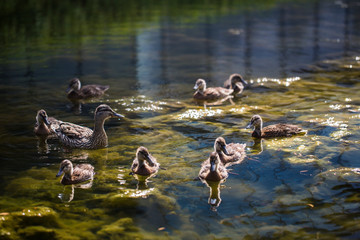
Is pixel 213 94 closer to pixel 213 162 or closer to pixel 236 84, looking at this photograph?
pixel 236 84

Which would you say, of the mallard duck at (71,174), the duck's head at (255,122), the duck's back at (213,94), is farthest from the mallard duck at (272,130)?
the mallard duck at (71,174)

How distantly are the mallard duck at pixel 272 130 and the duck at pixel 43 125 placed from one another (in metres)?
3.62

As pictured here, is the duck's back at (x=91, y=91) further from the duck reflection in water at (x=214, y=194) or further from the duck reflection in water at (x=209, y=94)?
the duck reflection in water at (x=214, y=194)

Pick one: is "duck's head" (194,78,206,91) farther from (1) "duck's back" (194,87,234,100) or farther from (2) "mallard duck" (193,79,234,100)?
(1) "duck's back" (194,87,234,100)

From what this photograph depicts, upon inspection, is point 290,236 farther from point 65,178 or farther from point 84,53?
point 84,53

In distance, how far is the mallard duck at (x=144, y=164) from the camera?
287 inches

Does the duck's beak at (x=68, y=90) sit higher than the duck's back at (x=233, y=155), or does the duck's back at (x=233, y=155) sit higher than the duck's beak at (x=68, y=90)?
the duck's beak at (x=68, y=90)

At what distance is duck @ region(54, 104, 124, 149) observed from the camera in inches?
340

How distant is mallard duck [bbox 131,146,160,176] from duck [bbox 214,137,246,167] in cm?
106

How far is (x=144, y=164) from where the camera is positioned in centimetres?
738

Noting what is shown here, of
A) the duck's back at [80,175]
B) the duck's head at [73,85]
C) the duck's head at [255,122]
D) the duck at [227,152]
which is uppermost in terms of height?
the duck's head at [73,85]

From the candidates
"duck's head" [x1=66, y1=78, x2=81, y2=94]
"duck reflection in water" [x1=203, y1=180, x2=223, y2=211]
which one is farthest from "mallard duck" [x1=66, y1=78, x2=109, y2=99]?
"duck reflection in water" [x1=203, y1=180, x2=223, y2=211]

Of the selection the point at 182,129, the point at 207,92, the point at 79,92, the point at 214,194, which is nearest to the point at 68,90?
the point at 79,92

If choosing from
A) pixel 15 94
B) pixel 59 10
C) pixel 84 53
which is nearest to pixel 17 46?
pixel 84 53
